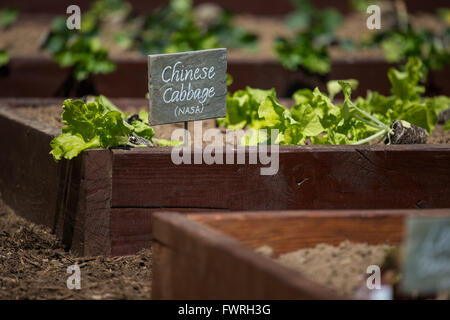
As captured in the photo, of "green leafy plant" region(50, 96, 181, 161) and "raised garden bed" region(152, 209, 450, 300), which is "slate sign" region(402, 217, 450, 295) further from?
"green leafy plant" region(50, 96, 181, 161)

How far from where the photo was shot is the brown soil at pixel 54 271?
217 cm

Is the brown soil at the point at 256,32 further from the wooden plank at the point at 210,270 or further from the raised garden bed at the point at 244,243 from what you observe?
the wooden plank at the point at 210,270

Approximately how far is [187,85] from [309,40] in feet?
8.63

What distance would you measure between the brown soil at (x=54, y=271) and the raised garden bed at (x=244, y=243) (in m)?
0.30

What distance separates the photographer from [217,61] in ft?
8.80

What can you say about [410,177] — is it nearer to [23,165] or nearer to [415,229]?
[415,229]

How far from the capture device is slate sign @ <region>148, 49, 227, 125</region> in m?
2.60

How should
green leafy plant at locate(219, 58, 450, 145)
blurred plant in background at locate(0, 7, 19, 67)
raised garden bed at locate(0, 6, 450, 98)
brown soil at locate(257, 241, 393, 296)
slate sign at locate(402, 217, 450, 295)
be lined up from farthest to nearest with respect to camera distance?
blurred plant in background at locate(0, 7, 19, 67) < raised garden bed at locate(0, 6, 450, 98) < green leafy plant at locate(219, 58, 450, 145) < brown soil at locate(257, 241, 393, 296) < slate sign at locate(402, 217, 450, 295)

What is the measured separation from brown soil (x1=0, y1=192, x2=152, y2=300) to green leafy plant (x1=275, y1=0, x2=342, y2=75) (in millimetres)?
2403

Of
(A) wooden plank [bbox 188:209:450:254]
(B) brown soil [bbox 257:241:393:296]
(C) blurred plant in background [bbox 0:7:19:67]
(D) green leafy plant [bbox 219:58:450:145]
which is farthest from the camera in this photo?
(C) blurred plant in background [bbox 0:7:19:67]

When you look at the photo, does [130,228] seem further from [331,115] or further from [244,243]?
[331,115]

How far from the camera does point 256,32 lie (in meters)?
6.77

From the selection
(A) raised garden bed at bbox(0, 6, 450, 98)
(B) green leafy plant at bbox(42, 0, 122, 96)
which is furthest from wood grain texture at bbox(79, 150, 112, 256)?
(A) raised garden bed at bbox(0, 6, 450, 98)
